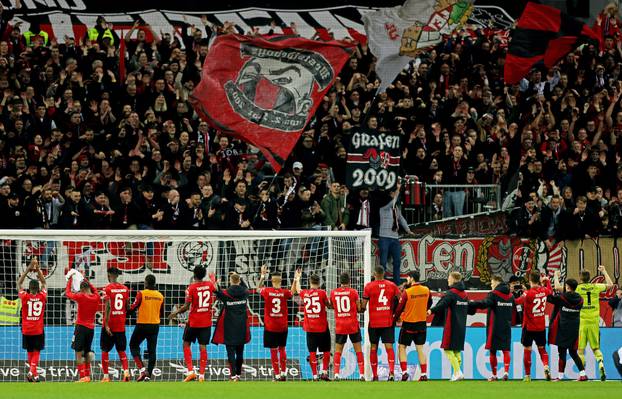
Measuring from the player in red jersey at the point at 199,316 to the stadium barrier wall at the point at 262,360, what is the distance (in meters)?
1.52

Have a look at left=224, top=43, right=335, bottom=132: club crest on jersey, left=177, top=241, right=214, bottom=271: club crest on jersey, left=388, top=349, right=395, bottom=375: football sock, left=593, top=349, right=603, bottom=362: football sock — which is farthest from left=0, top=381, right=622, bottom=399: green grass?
left=224, top=43, right=335, bottom=132: club crest on jersey

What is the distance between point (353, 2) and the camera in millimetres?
34281

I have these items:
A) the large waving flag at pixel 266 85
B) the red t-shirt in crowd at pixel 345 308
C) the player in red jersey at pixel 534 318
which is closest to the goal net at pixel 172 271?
the red t-shirt in crowd at pixel 345 308

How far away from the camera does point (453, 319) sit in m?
20.9

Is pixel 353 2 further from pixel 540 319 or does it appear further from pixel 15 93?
pixel 540 319

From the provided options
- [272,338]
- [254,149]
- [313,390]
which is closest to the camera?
[313,390]

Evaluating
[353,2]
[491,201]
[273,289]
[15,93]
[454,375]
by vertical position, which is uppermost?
[353,2]

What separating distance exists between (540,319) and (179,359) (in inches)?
236

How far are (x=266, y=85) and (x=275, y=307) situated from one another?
4247 millimetres

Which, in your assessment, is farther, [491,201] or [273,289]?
[491,201]

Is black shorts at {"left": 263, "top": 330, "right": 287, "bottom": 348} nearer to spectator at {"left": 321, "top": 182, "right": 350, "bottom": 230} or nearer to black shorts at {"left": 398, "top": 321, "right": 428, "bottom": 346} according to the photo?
black shorts at {"left": 398, "top": 321, "right": 428, "bottom": 346}

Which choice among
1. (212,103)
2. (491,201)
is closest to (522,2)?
(491,201)

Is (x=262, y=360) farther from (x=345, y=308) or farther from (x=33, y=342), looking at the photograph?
(x=33, y=342)

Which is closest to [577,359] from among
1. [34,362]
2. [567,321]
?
[567,321]
